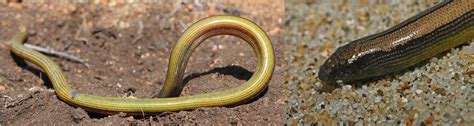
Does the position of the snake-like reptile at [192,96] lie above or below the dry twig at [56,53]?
below

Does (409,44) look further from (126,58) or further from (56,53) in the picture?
(56,53)

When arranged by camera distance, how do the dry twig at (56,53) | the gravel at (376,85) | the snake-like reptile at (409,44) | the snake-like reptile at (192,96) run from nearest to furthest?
1. the gravel at (376,85)
2. the snake-like reptile at (192,96)
3. the snake-like reptile at (409,44)
4. the dry twig at (56,53)

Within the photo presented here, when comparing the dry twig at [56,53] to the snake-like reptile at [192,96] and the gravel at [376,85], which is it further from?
the gravel at [376,85]

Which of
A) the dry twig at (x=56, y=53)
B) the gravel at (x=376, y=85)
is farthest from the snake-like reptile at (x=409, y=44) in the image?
the dry twig at (x=56, y=53)

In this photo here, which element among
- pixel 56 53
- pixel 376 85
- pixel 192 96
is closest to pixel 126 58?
pixel 56 53

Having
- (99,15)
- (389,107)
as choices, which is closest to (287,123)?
(389,107)

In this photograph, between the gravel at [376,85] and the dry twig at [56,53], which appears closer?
the gravel at [376,85]

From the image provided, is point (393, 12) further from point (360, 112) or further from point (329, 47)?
point (360, 112)
